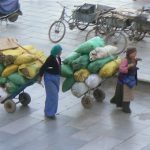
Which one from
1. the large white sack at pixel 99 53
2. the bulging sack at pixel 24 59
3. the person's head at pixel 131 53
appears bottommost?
the bulging sack at pixel 24 59

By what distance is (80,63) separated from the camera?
36.5 feet

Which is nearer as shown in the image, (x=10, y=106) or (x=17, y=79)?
(x=17, y=79)

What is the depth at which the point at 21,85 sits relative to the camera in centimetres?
1118

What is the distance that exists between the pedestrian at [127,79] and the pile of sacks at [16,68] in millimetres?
1637

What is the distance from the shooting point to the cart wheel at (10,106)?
11289 mm

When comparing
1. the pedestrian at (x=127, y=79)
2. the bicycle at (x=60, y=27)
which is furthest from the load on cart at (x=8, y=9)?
the pedestrian at (x=127, y=79)

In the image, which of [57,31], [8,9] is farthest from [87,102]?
[8,9]

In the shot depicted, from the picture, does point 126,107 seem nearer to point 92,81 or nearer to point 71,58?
point 92,81

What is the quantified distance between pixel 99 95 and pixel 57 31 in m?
4.86

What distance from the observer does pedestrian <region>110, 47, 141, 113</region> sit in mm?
10867

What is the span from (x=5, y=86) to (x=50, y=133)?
1600mm

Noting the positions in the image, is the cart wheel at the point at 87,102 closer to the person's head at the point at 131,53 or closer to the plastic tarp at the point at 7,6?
the person's head at the point at 131,53

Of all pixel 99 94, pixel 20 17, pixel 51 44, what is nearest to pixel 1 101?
pixel 99 94

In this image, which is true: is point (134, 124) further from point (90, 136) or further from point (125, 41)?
point (125, 41)
